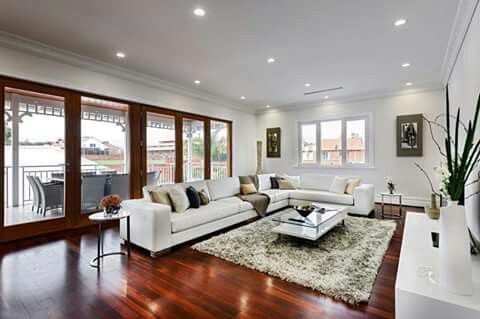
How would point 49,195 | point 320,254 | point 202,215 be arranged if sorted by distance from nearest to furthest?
point 320,254, point 202,215, point 49,195

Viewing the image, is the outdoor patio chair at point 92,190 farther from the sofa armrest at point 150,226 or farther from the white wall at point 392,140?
the white wall at point 392,140

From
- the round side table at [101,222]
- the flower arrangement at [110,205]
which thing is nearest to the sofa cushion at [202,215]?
the round side table at [101,222]

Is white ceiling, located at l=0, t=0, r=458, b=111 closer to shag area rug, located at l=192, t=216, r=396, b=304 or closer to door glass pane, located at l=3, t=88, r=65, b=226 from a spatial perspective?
door glass pane, located at l=3, t=88, r=65, b=226

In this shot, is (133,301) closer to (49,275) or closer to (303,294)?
(49,275)

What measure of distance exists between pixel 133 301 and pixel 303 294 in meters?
1.48

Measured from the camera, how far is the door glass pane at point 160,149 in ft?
17.6

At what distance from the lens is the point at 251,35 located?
133 inches

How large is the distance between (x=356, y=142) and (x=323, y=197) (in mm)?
2363

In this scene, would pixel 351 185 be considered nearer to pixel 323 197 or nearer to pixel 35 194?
pixel 323 197

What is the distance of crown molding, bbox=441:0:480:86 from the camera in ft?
8.80

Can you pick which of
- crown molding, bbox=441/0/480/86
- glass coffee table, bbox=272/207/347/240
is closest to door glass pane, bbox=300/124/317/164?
crown molding, bbox=441/0/480/86

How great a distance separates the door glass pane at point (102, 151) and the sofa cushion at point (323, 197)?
12.2 ft

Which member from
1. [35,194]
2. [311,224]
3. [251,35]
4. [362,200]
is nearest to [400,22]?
[251,35]

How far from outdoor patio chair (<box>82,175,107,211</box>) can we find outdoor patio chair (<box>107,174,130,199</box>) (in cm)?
14
